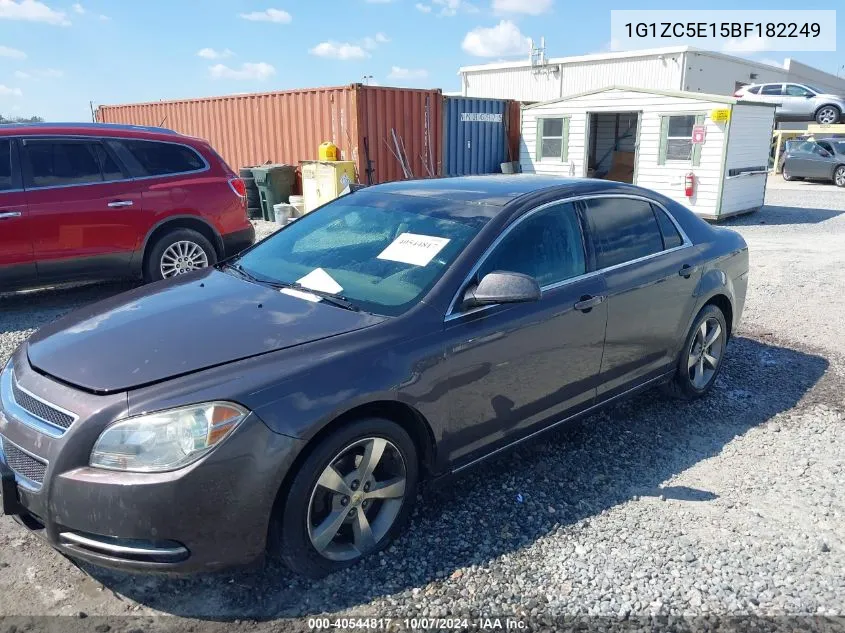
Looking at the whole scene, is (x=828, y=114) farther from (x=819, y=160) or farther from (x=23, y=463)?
(x=23, y=463)

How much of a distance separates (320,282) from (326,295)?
0.16 m

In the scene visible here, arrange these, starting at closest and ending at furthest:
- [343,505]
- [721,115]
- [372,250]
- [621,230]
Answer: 1. [343,505]
2. [372,250]
3. [621,230]
4. [721,115]

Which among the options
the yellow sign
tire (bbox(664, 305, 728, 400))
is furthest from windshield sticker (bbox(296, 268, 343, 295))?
the yellow sign

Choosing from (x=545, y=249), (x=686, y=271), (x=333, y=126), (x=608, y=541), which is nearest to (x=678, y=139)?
(x=333, y=126)

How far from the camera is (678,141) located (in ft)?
46.0

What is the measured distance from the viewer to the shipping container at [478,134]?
1546cm

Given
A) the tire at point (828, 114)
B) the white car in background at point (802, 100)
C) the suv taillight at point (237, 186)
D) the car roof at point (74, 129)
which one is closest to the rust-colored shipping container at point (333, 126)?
the suv taillight at point (237, 186)

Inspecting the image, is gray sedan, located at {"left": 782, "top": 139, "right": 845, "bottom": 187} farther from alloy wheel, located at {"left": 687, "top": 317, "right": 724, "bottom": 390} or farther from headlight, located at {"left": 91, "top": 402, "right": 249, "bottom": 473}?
headlight, located at {"left": 91, "top": 402, "right": 249, "bottom": 473}

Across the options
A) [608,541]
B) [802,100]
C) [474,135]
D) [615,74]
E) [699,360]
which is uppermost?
[615,74]

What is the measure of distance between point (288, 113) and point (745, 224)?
9942 millimetres

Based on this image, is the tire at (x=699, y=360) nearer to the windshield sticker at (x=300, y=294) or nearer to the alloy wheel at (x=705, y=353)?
the alloy wheel at (x=705, y=353)

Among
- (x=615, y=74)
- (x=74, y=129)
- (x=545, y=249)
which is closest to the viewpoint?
(x=545, y=249)

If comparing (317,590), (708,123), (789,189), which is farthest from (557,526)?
(789,189)

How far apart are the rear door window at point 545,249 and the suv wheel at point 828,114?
28.7 metres
